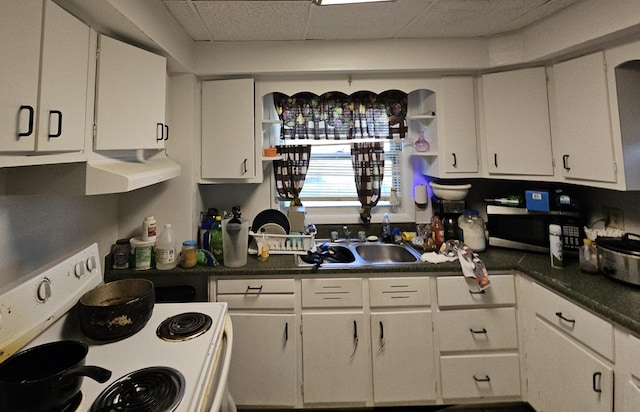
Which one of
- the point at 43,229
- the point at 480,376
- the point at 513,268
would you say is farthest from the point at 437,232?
the point at 43,229

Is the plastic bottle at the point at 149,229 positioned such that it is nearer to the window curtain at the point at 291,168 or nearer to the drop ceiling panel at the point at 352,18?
the window curtain at the point at 291,168

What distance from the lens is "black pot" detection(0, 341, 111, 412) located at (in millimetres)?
688

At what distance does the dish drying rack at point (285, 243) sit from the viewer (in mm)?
1980

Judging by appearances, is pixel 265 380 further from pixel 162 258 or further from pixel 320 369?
pixel 162 258

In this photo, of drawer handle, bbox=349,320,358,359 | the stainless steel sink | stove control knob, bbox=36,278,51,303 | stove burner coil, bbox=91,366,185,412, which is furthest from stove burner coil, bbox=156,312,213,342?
the stainless steel sink

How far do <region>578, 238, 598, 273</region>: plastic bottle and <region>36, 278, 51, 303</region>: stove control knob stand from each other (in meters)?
2.45

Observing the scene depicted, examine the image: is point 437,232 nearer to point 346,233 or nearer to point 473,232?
point 473,232

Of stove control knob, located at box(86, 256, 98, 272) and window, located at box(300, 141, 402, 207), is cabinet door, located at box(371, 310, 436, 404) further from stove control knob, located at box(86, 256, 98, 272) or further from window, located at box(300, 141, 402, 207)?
stove control knob, located at box(86, 256, 98, 272)

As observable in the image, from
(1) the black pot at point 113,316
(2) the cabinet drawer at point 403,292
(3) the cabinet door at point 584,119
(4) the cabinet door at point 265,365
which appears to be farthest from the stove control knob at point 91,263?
(3) the cabinet door at point 584,119

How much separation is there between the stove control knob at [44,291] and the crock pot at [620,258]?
95.5 inches

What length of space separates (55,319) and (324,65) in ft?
6.45

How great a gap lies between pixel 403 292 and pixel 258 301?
0.88m

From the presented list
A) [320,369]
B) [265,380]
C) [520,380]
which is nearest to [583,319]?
[520,380]

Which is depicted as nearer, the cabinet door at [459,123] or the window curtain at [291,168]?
the cabinet door at [459,123]
